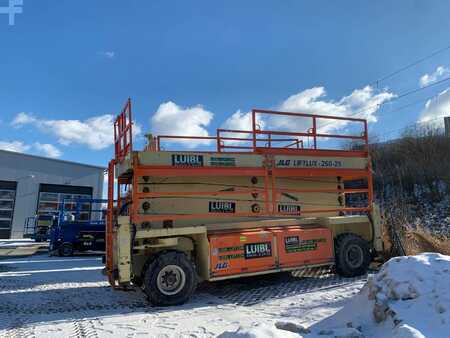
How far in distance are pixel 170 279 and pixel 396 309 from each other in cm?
383

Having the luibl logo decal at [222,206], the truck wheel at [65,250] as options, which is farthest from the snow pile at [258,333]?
the truck wheel at [65,250]

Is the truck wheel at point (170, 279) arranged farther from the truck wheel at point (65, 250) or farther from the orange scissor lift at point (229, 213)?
the truck wheel at point (65, 250)

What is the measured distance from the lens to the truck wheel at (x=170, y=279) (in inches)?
266

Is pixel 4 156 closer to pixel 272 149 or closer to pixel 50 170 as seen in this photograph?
pixel 50 170

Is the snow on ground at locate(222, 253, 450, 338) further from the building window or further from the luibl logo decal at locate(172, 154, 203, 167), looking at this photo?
the building window

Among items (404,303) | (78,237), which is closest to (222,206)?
(404,303)

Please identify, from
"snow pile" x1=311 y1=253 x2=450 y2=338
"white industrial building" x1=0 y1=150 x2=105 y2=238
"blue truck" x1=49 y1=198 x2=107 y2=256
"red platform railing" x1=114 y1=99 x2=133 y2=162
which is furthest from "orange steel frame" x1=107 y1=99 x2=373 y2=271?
"white industrial building" x1=0 y1=150 x2=105 y2=238

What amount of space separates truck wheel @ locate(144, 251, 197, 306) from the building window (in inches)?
978

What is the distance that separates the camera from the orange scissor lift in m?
7.08

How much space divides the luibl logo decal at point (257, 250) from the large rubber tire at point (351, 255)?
1.81 m

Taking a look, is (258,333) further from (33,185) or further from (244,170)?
(33,185)

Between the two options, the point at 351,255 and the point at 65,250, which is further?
the point at 65,250

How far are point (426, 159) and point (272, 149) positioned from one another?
2270 centimetres

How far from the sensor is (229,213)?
27.0 ft
